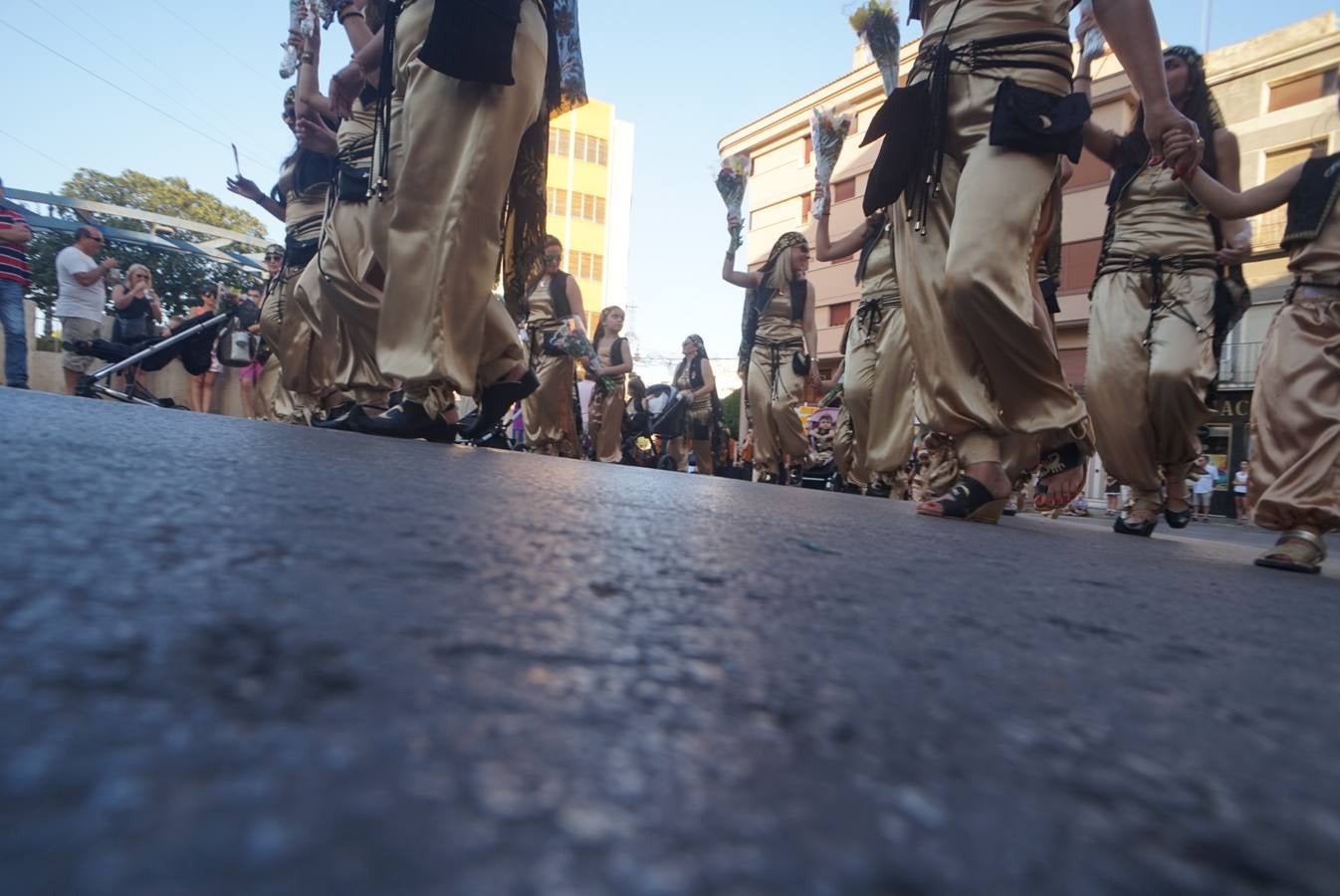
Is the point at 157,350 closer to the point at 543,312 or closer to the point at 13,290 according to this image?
the point at 13,290

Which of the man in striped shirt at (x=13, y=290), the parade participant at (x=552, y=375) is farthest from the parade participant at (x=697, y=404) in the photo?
the man in striped shirt at (x=13, y=290)

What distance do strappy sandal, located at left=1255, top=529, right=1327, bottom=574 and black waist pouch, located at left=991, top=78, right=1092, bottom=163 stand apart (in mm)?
1194

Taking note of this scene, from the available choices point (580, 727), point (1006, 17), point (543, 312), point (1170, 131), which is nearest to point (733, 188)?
point (543, 312)

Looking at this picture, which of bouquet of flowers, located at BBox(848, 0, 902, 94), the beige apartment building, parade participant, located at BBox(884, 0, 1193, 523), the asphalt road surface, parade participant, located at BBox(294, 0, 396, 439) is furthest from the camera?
the beige apartment building

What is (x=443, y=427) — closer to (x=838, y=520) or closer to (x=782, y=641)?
(x=838, y=520)

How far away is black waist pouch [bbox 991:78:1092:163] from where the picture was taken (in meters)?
2.37

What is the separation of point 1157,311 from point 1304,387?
58.2 inches

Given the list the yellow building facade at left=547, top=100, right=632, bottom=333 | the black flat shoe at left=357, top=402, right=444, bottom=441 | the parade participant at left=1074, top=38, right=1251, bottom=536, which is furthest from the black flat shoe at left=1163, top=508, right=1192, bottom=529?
the yellow building facade at left=547, top=100, right=632, bottom=333

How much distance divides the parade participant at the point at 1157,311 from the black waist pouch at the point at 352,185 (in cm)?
301

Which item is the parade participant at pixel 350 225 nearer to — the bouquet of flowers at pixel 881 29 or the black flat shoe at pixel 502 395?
the black flat shoe at pixel 502 395

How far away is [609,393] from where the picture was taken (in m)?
8.38

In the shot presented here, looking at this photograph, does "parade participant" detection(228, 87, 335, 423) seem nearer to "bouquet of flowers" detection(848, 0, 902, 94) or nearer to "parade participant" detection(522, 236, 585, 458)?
"parade participant" detection(522, 236, 585, 458)

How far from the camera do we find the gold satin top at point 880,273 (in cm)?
506

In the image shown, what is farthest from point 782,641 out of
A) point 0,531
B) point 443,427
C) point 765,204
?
point 765,204
